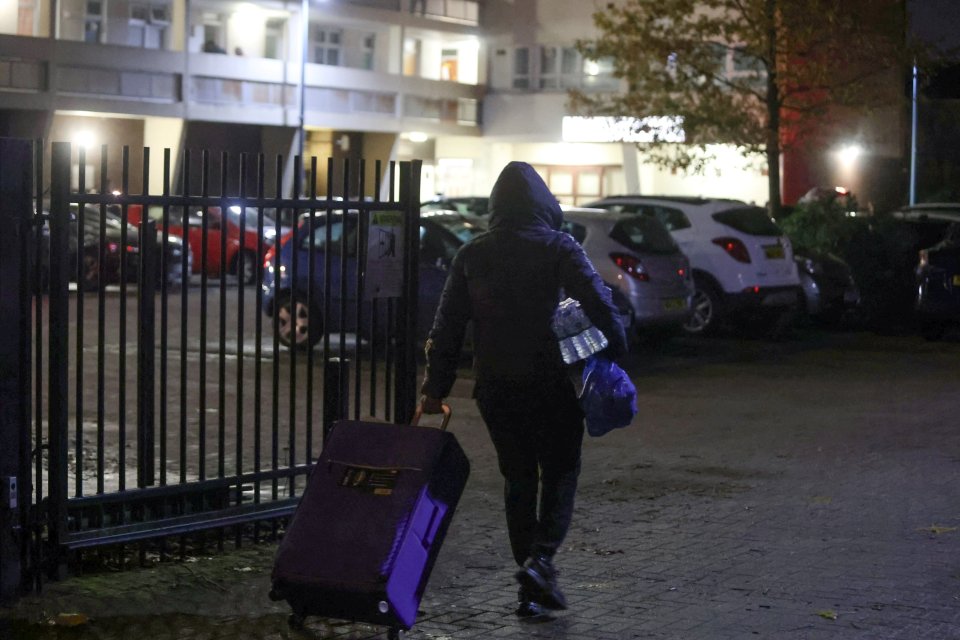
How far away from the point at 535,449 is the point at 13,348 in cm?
217

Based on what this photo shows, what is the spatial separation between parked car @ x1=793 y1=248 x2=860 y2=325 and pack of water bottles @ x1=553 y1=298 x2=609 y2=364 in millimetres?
13507

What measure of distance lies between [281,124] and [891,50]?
2378 cm

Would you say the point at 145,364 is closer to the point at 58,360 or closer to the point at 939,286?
the point at 58,360

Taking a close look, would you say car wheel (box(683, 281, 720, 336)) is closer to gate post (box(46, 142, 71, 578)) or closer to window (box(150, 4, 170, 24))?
gate post (box(46, 142, 71, 578))

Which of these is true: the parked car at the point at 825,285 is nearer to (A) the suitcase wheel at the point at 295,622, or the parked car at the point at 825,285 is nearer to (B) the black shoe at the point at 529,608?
(B) the black shoe at the point at 529,608

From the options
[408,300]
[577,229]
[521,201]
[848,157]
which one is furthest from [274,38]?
[521,201]

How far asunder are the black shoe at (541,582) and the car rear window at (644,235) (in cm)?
1012

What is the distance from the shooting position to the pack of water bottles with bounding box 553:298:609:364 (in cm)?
595

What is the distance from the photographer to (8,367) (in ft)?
20.4

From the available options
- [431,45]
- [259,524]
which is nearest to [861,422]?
[259,524]

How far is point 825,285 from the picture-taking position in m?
19.5

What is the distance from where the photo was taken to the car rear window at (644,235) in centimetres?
1612

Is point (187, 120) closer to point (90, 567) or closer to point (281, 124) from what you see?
point (281, 124)

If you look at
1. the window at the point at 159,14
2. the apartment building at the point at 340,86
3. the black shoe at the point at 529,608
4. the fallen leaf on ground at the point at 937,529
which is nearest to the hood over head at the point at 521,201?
the black shoe at the point at 529,608
